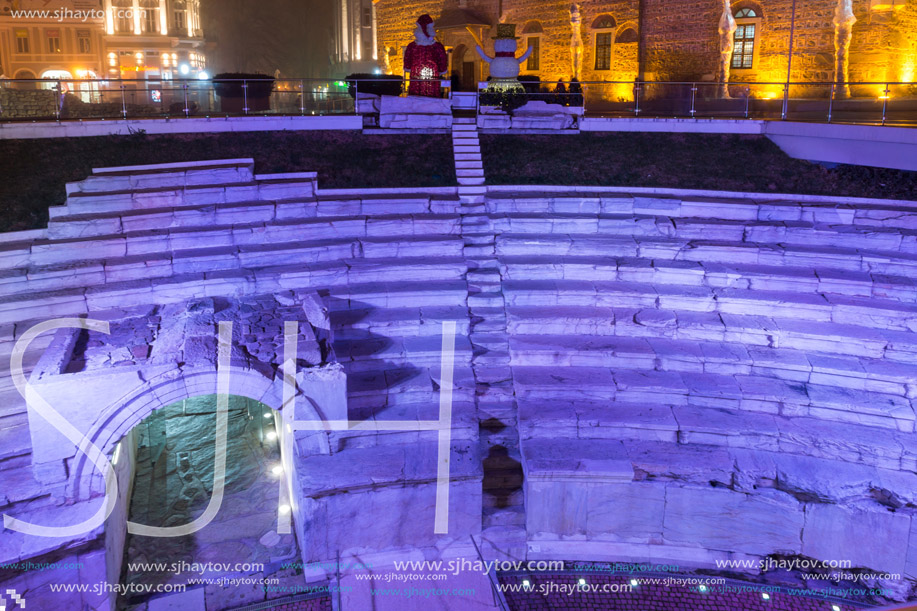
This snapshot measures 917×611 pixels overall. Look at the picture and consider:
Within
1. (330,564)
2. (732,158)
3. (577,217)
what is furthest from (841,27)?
(330,564)

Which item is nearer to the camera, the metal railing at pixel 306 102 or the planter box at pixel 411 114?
the metal railing at pixel 306 102

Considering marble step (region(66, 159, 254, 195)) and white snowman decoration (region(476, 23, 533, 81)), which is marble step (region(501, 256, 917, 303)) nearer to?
marble step (region(66, 159, 254, 195))

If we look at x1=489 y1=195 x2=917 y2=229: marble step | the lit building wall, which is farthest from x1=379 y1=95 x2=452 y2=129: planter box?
the lit building wall

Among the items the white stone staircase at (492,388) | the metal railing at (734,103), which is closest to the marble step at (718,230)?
the white stone staircase at (492,388)

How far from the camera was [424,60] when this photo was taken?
17.4m

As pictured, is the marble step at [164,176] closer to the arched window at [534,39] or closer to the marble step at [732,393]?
the marble step at [732,393]

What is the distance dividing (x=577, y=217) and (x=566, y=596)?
672cm

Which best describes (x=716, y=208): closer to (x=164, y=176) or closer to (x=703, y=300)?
(x=703, y=300)

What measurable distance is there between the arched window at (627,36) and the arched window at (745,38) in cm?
408

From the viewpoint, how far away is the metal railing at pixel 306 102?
1391 centimetres

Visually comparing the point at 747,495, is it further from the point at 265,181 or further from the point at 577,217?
the point at 265,181

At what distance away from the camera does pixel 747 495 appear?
7.49 metres

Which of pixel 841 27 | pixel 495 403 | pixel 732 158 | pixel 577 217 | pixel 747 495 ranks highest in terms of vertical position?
pixel 841 27

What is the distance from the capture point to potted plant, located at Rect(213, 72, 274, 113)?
15.9 m
